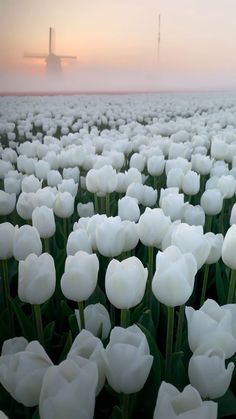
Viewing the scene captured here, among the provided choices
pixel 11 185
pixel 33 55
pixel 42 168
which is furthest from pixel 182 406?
pixel 33 55

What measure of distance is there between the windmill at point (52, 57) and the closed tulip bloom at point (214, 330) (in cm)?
282

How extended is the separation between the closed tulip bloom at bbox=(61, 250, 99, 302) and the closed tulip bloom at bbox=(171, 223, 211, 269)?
0.49ft

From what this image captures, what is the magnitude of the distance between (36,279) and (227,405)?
0.31 metres

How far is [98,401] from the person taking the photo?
75 centimetres

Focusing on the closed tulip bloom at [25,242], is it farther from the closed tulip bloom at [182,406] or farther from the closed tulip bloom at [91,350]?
the closed tulip bloom at [182,406]

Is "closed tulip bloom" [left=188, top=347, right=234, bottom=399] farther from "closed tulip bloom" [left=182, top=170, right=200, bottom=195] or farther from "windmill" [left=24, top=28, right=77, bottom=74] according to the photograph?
"windmill" [left=24, top=28, right=77, bottom=74]

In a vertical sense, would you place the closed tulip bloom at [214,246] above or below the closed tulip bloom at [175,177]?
below

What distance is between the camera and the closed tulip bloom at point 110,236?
2.85 feet

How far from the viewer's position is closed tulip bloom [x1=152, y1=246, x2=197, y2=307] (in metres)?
0.68

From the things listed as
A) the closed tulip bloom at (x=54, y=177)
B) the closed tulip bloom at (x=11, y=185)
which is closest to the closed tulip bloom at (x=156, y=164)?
the closed tulip bloom at (x=54, y=177)

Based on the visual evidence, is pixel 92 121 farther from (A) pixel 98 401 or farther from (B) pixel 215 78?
(A) pixel 98 401

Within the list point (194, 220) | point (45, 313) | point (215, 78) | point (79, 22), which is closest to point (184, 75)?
point (215, 78)

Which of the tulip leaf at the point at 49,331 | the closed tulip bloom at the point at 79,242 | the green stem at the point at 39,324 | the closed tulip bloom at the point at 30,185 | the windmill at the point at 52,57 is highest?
the windmill at the point at 52,57

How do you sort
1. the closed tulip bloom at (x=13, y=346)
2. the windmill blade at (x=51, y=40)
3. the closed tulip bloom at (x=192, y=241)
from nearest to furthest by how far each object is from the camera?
the closed tulip bloom at (x=13, y=346) → the closed tulip bloom at (x=192, y=241) → the windmill blade at (x=51, y=40)
